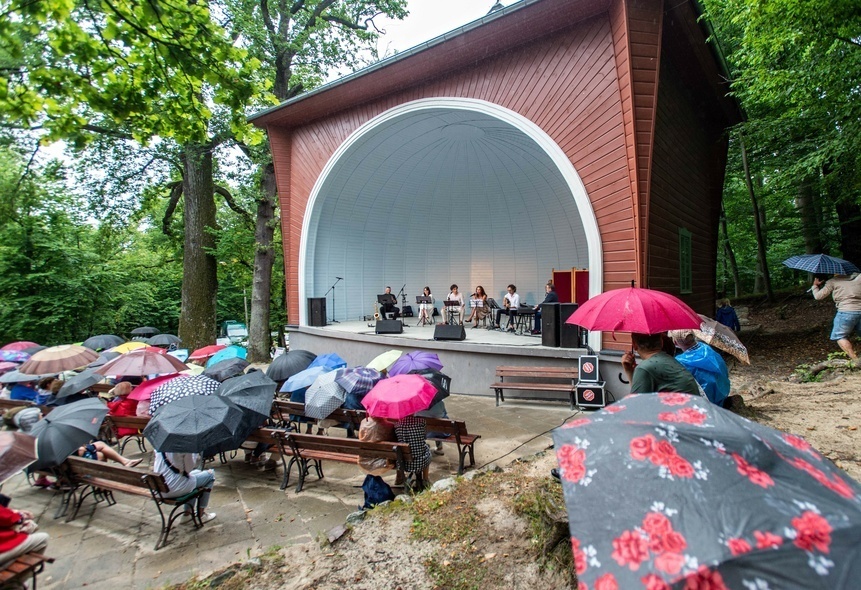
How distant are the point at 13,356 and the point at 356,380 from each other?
9.54 meters

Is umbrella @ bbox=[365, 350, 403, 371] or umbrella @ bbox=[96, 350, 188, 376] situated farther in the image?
umbrella @ bbox=[365, 350, 403, 371]

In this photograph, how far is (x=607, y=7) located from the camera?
23.5ft

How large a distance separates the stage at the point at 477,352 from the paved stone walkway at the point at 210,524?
84.7 inches

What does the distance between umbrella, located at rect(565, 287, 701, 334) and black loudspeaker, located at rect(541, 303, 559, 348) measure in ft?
14.3

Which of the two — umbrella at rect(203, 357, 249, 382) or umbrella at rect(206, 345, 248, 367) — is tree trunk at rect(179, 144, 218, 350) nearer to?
umbrella at rect(206, 345, 248, 367)

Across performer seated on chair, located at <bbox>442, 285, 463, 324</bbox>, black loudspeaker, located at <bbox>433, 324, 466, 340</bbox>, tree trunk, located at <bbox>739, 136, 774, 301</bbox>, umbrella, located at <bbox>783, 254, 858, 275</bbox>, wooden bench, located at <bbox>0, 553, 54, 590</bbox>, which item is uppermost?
tree trunk, located at <bbox>739, 136, 774, 301</bbox>

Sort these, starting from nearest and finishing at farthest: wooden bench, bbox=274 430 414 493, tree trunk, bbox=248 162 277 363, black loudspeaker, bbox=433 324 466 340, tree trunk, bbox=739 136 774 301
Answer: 1. wooden bench, bbox=274 430 414 493
2. black loudspeaker, bbox=433 324 466 340
3. tree trunk, bbox=739 136 774 301
4. tree trunk, bbox=248 162 277 363

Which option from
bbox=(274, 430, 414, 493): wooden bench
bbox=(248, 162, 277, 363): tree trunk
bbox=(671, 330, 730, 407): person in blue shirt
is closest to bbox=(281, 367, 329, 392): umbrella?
bbox=(274, 430, 414, 493): wooden bench

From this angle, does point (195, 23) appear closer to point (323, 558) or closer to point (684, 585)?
point (323, 558)

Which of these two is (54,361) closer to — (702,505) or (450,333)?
(450,333)

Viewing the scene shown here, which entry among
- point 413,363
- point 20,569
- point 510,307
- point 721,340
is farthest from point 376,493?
point 510,307

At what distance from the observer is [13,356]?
31.9 ft

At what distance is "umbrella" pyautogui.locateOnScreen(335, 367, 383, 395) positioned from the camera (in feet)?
18.0

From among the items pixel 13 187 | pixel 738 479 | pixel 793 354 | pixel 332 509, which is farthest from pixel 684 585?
pixel 13 187
